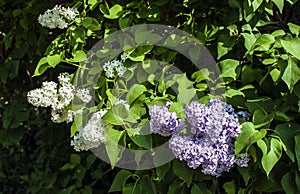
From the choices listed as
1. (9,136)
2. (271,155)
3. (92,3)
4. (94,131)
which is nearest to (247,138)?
(271,155)

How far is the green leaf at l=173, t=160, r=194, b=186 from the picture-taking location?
1715 millimetres

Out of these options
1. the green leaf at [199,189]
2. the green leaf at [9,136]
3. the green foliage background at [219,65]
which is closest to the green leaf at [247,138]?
the green foliage background at [219,65]

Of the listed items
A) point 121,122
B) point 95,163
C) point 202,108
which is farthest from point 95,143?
point 95,163

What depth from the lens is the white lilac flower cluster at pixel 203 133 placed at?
157 cm

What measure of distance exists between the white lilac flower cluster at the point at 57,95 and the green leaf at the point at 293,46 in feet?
2.21

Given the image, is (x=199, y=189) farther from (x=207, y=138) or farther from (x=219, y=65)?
(x=219, y=65)

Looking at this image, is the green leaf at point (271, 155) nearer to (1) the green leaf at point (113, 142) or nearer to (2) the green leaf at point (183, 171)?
(2) the green leaf at point (183, 171)

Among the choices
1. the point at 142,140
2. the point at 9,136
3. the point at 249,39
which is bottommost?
the point at 9,136

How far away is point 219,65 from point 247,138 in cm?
37

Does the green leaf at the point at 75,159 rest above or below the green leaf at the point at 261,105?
below

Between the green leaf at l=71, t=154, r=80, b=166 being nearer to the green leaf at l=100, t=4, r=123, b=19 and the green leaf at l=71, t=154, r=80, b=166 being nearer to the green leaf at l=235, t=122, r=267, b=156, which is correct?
the green leaf at l=100, t=4, r=123, b=19

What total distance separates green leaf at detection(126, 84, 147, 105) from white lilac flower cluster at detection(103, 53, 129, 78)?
84 millimetres

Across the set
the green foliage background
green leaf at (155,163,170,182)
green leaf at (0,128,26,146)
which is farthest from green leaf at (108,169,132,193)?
green leaf at (0,128,26,146)

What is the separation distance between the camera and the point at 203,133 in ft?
5.22
